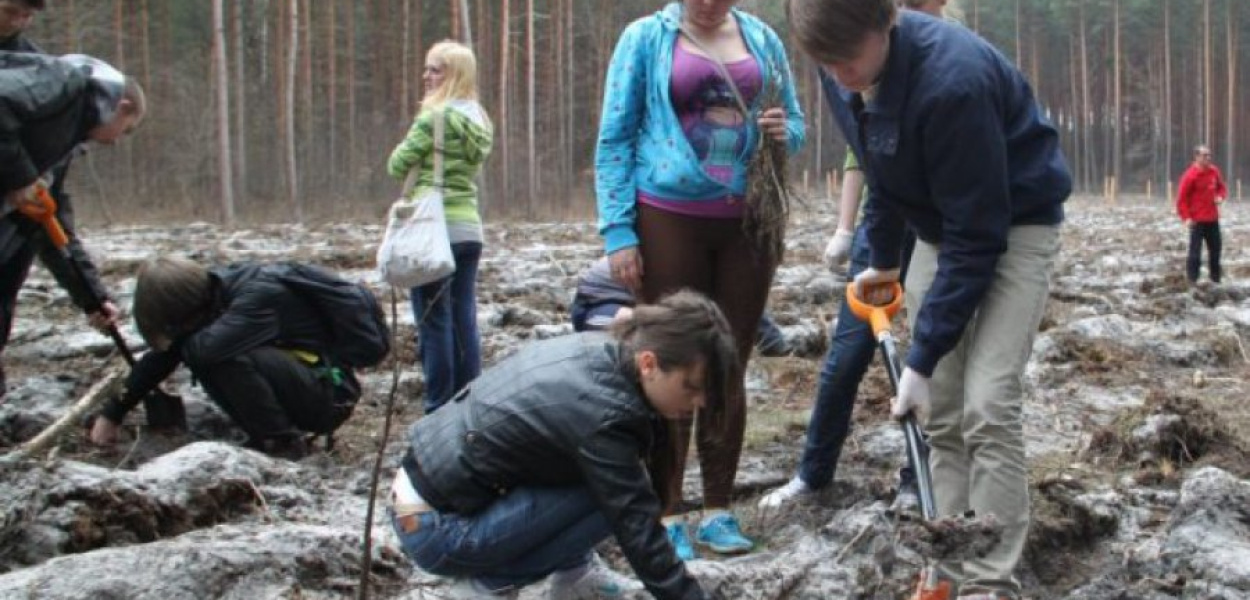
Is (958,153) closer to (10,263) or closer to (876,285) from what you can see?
(876,285)

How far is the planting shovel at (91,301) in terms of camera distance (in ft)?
15.4

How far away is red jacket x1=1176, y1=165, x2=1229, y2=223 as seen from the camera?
12523mm

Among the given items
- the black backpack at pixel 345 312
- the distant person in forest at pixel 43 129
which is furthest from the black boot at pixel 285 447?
the distant person in forest at pixel 43 129

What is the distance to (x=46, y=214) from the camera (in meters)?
4.76

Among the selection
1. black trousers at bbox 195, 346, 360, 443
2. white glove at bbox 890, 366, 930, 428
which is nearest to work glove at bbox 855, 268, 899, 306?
white glove at bbox 890, 366, 930, 428

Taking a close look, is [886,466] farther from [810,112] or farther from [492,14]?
[810,112]

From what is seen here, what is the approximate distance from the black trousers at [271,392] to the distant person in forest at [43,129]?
0.77 meters

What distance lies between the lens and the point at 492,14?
110ft

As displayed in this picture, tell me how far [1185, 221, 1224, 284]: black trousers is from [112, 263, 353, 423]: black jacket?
31.9 ft

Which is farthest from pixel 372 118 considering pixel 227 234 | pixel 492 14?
pixel 227 234

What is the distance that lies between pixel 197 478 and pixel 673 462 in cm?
170

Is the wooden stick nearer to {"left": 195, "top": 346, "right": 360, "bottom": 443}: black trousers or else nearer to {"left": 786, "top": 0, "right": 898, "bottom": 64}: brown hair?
{"left": 195, "top": 346, "right": 360, "bottom": 443}: black trousers

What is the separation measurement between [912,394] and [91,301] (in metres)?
3.59

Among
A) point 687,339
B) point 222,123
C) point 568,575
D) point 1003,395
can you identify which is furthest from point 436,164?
point 222,123
